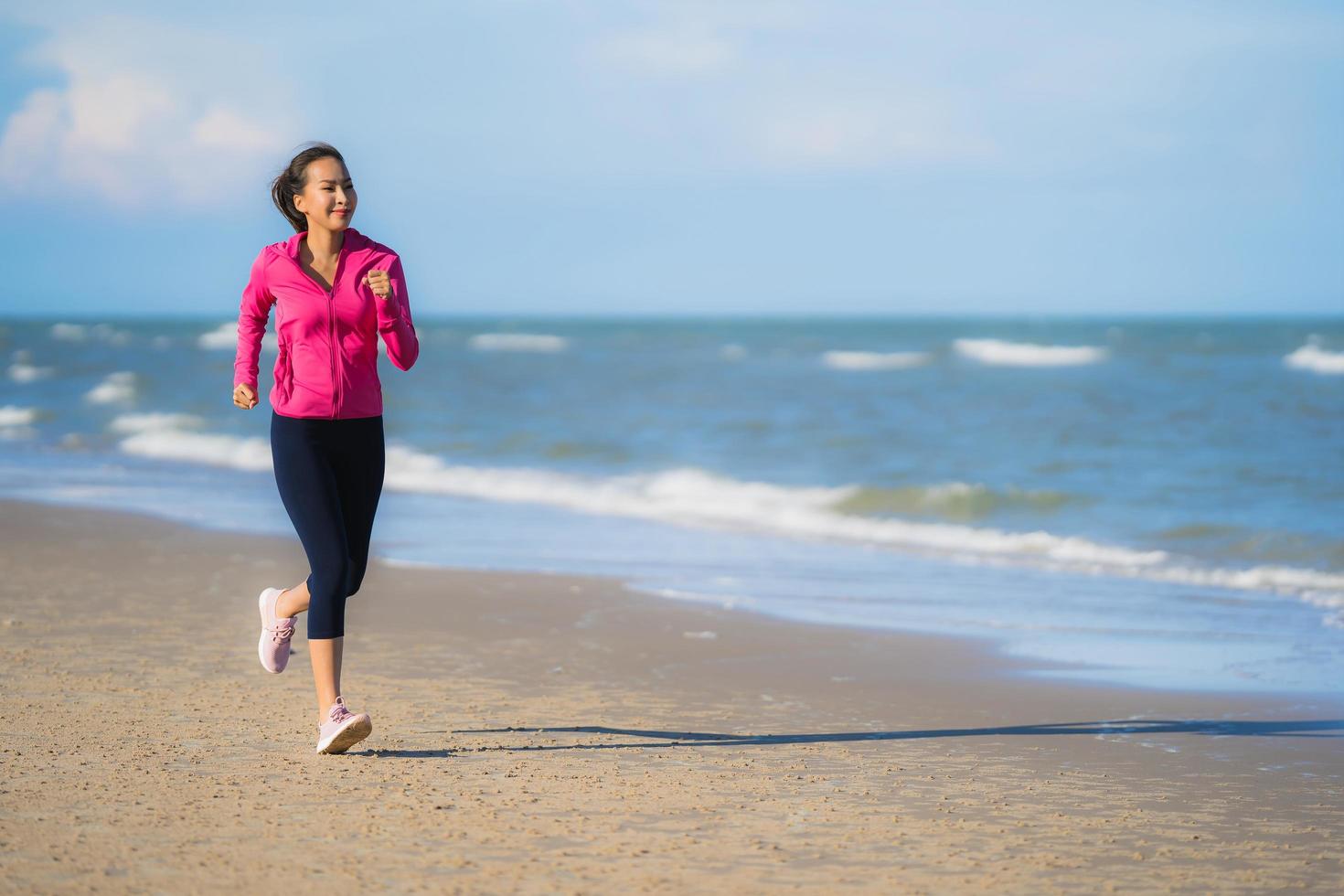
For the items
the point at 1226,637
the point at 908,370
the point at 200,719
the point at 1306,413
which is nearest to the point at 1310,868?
the point at 200,719

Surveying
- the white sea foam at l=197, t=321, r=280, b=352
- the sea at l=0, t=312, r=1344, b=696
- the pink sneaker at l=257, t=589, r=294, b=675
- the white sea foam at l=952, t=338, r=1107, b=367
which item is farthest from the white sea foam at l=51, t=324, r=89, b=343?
the pink sneaker at l=257, t=589, r=294, b=675

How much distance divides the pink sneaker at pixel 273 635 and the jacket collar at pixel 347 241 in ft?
3.99

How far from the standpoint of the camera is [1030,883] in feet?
11.6

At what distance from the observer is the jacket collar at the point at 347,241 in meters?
4.55

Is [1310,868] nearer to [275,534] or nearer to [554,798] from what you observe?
[554,798]

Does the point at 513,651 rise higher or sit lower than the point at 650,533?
lower

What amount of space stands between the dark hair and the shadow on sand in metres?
1.73

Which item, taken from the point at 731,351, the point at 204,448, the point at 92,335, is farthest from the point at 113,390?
the point at 92,335

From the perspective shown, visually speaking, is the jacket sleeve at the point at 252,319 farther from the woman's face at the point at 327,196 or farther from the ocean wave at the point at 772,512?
the ocean wave at the point at 772,512

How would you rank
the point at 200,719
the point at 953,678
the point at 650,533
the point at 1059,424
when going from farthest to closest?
the point at 1059,424 → the point at 650,533 → the point at 953,678 → the point at 200,719

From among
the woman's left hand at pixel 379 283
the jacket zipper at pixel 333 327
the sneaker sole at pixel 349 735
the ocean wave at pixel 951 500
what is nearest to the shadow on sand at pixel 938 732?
the sneaker sole at pixel 349 735

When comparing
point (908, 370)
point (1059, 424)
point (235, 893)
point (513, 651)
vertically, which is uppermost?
point (908, 370)

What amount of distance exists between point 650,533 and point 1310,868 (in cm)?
861

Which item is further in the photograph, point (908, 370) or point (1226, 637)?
point (908, 370)
